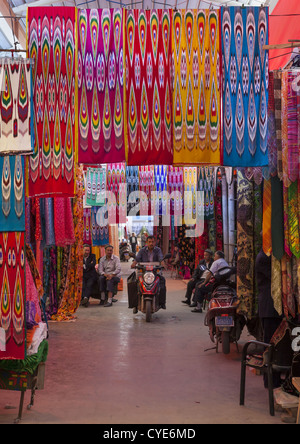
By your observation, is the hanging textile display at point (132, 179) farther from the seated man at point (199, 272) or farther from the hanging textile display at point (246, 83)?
the hanging textile display at point (246, 83)

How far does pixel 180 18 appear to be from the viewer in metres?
4.88

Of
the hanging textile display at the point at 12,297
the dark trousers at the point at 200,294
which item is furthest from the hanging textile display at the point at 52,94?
the dark trousers at the point at 200,294

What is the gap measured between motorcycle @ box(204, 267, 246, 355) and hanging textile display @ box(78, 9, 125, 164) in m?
2.73

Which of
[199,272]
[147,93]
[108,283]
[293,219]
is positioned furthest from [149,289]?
[293,219]

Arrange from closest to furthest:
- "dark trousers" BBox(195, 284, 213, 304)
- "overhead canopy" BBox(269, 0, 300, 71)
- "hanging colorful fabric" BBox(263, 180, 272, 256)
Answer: "hanging colorful fabric" BBox(263, 180, 272, 256) < "overhead canopy" BBox(269, 0, 300, 71) < "dark trousers" BBox(195, 284, 213, 304)

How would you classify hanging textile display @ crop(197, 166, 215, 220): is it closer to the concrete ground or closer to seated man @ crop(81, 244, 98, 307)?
seated man @ crop(81, 244, 98, 307)

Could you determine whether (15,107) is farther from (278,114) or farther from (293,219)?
(293,219)

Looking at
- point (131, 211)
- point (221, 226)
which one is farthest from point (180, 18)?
point (131, 211)

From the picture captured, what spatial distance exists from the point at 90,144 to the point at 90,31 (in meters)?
1.00

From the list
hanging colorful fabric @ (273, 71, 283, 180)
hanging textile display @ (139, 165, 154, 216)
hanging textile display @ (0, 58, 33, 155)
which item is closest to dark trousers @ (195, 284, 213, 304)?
hanging textile display @ (139, 165, 154, 216)

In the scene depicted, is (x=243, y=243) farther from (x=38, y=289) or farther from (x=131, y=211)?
(x=131, y=211)

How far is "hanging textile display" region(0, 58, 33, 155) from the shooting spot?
4102 millimetres

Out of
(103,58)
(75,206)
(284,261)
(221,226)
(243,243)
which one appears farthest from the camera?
(221,226)
